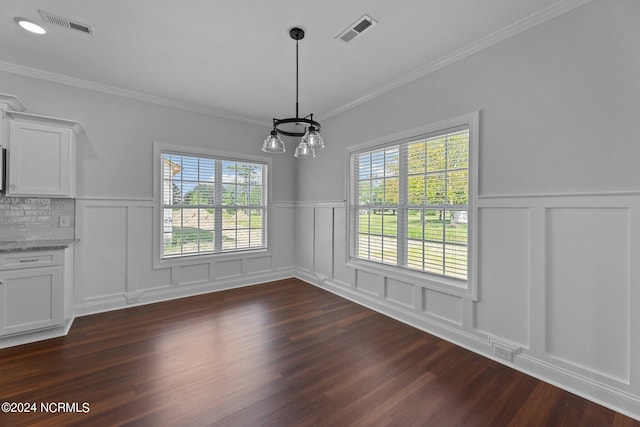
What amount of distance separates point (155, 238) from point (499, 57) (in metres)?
→ 4.55

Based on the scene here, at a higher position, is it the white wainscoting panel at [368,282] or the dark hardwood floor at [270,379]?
the white wainscoting panel at [368,282]

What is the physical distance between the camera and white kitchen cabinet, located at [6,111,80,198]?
2814mm

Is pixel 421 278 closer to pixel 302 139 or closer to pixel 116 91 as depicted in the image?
pixel 302 139

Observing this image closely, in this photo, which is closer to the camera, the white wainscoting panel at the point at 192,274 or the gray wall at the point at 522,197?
the gray wall at the point at 522,197

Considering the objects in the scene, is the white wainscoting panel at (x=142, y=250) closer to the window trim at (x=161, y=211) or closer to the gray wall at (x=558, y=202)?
the window trim at (x=161, y=211)

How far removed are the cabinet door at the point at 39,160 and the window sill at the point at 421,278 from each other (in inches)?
145

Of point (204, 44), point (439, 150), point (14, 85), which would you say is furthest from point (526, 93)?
point (14, 85)

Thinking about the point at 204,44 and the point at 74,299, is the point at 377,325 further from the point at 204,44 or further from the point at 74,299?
the point at 74,299

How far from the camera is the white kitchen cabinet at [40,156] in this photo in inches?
111

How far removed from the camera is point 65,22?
233 centimetres

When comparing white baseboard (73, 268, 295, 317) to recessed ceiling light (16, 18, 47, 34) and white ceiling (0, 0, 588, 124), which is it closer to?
white ceiling (0, 0, 588, 124)

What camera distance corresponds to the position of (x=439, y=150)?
9.74ft

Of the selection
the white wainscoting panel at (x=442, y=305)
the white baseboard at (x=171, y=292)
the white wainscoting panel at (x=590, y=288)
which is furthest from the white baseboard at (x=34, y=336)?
the white wainscoting panel at (x=590, y=288)

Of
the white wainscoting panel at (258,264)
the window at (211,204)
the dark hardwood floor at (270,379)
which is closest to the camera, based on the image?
the dark hardwood floor at (270,379)
